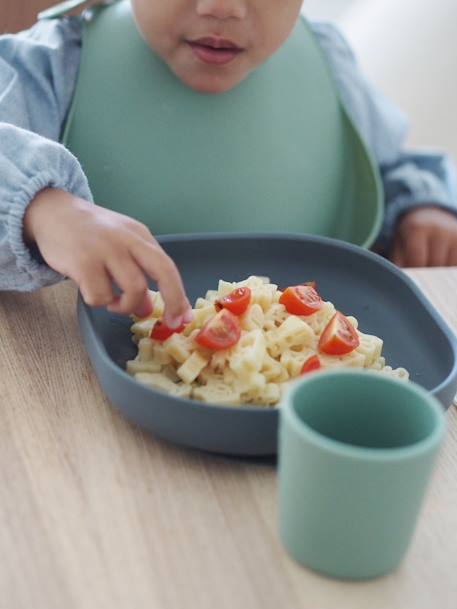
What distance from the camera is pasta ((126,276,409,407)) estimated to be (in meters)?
0.70

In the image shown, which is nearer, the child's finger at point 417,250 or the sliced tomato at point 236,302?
the sliced tomato at point 236,302

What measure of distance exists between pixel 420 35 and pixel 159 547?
1.37m

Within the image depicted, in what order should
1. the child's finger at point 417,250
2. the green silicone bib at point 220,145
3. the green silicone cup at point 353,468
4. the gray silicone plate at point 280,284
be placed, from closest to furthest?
the green silicone cup at point 353,468 → the gray silicone plate at point 280,284 → the green silicone bib at point 220,145 → the child's finger at point 417,250

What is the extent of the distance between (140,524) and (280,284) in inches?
14.5

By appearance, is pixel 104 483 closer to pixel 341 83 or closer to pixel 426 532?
pixel 426 532

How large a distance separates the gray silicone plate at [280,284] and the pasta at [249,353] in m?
0.03

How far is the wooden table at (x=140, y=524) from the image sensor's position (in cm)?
57

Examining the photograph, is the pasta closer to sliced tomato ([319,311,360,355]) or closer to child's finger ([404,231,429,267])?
sliced tomato ([319,311,360,355])

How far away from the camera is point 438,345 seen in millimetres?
801

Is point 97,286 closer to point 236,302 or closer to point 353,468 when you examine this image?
point 236,302

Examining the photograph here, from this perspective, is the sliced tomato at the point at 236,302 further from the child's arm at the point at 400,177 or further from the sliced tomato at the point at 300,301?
the child's arm at the point at 400,177

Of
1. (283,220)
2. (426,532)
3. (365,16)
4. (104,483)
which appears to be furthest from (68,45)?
(365,16)

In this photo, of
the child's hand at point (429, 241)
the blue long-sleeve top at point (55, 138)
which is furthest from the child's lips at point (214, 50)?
the child's hand at point (429, 241)

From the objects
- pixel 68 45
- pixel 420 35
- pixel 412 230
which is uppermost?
pixel 68 45
